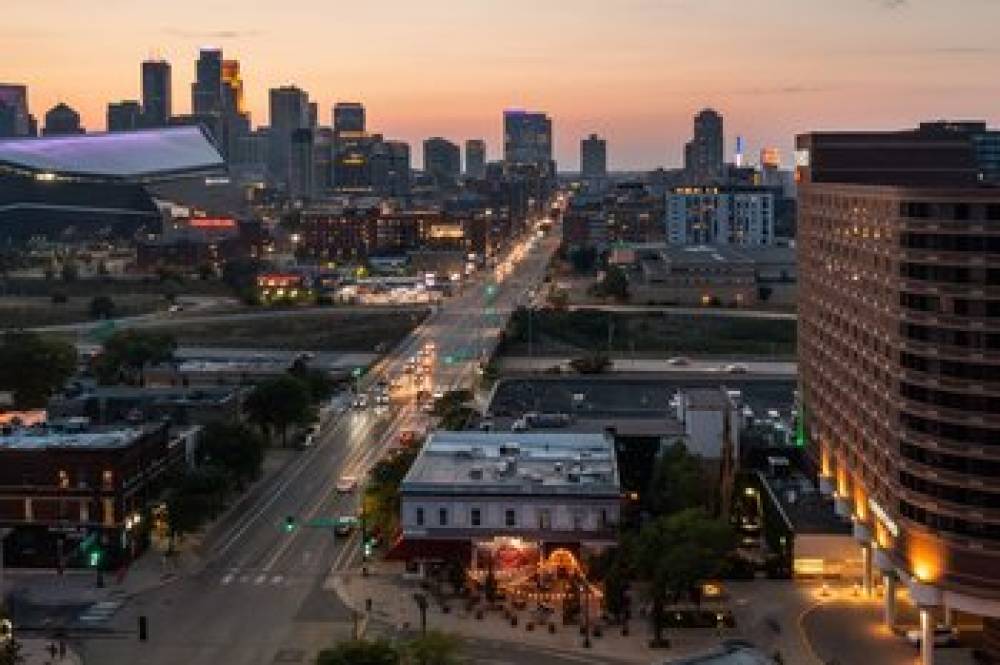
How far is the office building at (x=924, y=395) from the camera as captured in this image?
34125 mm

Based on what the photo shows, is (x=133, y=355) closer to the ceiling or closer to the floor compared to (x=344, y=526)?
closer to the ceiling

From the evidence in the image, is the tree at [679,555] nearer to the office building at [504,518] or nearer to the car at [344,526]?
the office building at [504,518]

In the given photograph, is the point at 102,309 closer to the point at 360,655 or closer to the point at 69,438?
the point at 69,438

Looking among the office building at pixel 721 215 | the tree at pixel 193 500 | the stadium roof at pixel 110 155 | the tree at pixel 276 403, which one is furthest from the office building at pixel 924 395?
the stadium roof at pixel 110 155

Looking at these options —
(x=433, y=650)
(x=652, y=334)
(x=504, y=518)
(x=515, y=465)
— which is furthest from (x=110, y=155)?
(x=433, y=650)

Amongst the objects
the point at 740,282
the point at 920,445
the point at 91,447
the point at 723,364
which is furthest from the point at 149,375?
the point at 740,282

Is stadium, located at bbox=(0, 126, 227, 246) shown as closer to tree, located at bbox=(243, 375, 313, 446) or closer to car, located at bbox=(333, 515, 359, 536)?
tree, located at bbox=(243, 375, 313, 446)

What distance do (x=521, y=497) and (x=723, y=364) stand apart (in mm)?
44899

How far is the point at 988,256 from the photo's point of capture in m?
34.5

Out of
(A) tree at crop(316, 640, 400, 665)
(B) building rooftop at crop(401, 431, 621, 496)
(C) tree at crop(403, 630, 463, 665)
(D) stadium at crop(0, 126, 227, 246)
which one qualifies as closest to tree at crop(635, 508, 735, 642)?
(B) building rooftop at crop(401, 431, 621, 496)

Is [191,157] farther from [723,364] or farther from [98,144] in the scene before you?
[723,364]

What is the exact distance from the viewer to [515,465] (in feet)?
153

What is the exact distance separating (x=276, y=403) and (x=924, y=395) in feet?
109

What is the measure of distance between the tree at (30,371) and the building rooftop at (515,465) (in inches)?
1094
